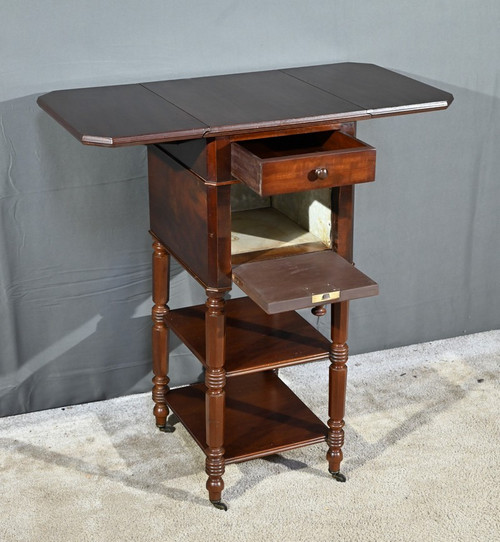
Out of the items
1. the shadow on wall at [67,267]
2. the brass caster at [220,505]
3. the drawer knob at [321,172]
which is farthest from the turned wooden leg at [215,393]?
the shadow on wall at [67,267]

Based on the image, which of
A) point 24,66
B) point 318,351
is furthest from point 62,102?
point 318,351

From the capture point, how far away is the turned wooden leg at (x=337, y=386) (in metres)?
2.60

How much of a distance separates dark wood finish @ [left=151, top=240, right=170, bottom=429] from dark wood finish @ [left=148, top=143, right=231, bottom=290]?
108 mm

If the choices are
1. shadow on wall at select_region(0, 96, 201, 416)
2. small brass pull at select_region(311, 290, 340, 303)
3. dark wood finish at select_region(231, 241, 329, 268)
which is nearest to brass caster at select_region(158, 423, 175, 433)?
shadow on wall at select_region(0, 96, 201, 416)

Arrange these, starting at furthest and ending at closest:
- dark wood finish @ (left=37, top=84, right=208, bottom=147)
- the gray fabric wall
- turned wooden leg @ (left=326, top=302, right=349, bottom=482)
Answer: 1. the gray fabric wall
2. turned wooden leg @ (left=326, top=302, right=349, bottom=482)
3. dark wood finish @ (left=37, top=84, right=208, bottom=147)

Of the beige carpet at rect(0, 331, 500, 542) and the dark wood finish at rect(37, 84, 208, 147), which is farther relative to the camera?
the beige carpet at rect(0, 331, 500, 542)

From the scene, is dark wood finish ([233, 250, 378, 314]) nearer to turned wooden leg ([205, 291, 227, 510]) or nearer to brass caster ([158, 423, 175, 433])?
turned wooden leg ([205, 291, 227, 510])

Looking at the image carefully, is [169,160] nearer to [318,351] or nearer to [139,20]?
[139,20]

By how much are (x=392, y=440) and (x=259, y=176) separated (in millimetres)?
1104

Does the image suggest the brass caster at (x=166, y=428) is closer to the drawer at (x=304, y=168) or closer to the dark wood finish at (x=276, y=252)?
the dark wood finish at (x=276, y=252)

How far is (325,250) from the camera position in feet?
8.35

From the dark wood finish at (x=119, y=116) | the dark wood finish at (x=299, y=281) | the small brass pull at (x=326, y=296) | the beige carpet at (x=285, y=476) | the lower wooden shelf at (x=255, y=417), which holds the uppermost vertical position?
the dark wood finish at (x=119, y=116)

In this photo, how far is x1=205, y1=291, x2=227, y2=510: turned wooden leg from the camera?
2479 mm

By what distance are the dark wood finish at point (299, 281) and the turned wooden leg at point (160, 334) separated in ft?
1.42
